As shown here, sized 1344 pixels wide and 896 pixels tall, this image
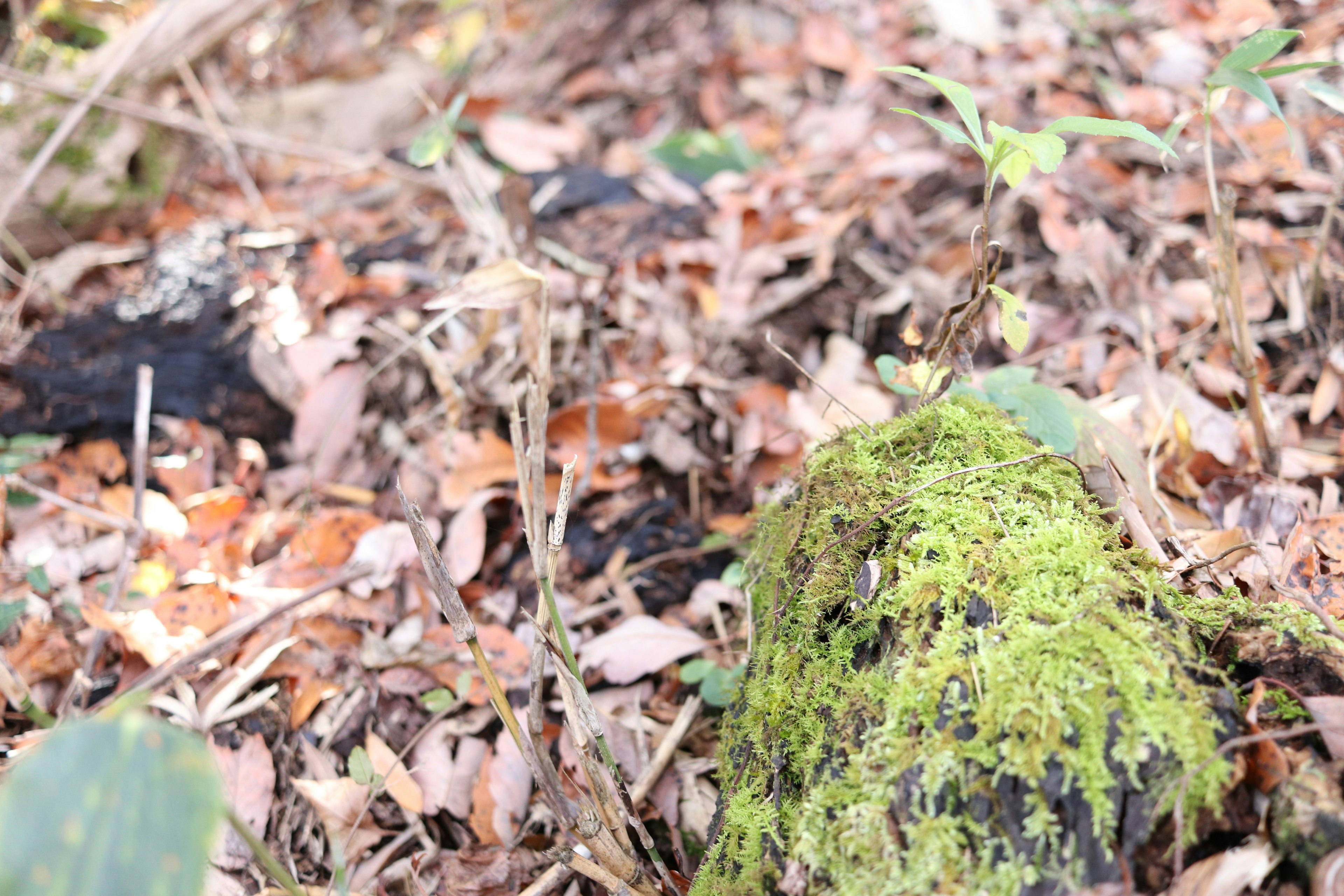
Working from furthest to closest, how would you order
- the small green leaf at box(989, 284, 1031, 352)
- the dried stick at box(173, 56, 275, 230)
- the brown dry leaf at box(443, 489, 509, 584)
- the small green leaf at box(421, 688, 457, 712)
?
the dried stick at box(173, 56, 275, 230) < the brown dry leaf at box(443, 489, 509, 584) < the small green leaf at box(421, 688, 457, 712) < the small green leaf at box(989, 284, 1031, 352)

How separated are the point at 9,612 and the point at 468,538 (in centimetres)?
111

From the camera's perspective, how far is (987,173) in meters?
1.41

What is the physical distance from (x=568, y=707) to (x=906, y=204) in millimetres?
2585

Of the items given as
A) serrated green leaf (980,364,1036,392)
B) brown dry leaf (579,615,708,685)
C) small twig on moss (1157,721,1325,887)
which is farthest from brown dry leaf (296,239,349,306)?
small twig on moss (1157,721,1325,887)

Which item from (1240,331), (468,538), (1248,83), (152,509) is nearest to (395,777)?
(468,538)

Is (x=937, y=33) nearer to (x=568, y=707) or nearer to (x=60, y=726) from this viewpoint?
(x=568, y=707)

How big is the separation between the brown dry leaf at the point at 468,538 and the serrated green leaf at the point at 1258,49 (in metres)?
2.00

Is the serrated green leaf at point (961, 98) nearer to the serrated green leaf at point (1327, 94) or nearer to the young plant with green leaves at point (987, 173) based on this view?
the young plant with green leaves at point (987, 173)

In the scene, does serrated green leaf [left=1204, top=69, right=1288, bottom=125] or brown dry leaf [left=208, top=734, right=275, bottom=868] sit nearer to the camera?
serrated green leaf [left=1204, top=69, right=1288, bottom=125]

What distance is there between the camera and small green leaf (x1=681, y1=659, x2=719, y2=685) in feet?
5.87

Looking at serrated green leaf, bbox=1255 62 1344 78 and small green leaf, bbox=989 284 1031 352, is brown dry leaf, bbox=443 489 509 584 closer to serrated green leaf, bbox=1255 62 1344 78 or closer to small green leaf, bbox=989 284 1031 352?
small green leaf, bbox=989 284 1031 352

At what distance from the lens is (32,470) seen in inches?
99.2

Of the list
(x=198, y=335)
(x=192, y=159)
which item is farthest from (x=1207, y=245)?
(x=192, y=159)

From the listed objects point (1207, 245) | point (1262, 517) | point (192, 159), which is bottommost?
point (1262, 517)
